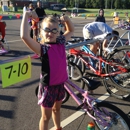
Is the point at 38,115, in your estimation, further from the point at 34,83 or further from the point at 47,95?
the point at 34,83

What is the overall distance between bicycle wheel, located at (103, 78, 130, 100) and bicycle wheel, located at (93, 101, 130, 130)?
1.47 metres

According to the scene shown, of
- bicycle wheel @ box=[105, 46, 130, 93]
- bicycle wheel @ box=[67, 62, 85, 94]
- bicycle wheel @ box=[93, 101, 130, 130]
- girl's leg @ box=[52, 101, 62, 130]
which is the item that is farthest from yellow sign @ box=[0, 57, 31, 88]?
bicycle wheel @ box=[105, 46, 130, 93]

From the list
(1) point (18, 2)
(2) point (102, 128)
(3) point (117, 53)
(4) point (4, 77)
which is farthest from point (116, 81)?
(1) point (18, 2)

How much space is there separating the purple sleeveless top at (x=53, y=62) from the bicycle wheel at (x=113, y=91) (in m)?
2.13

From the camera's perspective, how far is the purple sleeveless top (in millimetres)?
2553

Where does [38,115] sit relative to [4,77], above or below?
below

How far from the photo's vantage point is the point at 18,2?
5762cm

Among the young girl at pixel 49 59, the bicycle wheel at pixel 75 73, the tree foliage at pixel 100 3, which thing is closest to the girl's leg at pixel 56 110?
the young girl at pixel 49 59

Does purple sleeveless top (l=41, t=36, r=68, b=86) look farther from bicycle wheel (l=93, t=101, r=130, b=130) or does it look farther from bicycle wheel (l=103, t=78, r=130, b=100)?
bicycle wheel (l=103, t=78, r=130, b=100)

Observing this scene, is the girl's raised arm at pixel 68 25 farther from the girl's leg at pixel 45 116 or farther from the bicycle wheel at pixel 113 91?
the bicycle wheel at pixel 113 91

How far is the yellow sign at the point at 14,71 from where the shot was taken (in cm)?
249

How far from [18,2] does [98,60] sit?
5654 cm

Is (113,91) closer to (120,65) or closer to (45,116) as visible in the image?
(120,65)

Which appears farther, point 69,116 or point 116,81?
point 116,81
